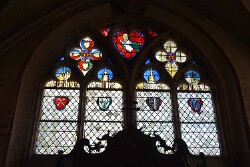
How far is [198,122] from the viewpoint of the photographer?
20.6 feet

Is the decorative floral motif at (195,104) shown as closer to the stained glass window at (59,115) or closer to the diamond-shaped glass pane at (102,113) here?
the diamond-shaped glass pane at (102,113)

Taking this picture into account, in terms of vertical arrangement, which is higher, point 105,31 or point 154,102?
point 105,31

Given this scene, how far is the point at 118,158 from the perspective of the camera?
496cm

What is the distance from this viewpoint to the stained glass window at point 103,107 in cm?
602

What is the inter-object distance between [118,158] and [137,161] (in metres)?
0.32

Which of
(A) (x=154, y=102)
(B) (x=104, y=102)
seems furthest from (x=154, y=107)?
(B) (x=104, y=102)

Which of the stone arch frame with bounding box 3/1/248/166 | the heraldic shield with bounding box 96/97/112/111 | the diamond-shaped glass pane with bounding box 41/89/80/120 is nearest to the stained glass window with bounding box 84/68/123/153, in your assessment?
the heraldic shield with bounding box 96/97/112/111

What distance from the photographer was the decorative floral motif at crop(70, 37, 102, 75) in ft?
21.9

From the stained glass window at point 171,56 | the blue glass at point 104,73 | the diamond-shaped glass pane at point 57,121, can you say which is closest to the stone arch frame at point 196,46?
the diamond-shaped glass pane at point 57,121

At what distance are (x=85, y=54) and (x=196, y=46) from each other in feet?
8.29

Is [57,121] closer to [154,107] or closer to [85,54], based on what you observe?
[85,54]

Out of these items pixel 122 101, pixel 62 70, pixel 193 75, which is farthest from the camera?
pixel 193 75
